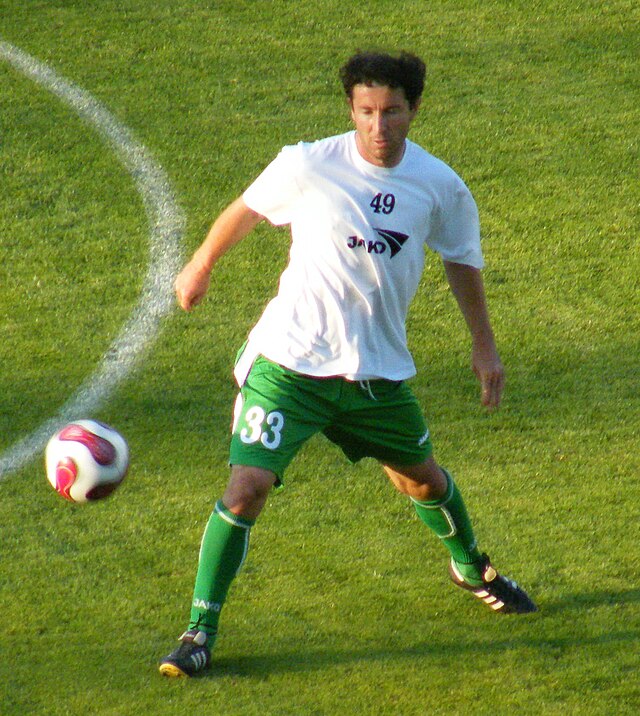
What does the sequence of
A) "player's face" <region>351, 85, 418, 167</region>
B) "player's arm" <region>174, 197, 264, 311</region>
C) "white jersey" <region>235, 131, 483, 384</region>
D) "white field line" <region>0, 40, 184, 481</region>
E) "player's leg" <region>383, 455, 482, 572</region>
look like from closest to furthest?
"player's face" <region>351, 85, 418, 167</region>, "white jersey" <region>235, 131, 483, 384</region>, "player's arm" <region>174, 197, 264, 311</region>, "player's leg" <region>383, 455, 482, 572</region>, "white field line" <region>0, 40, 184, 481</region>

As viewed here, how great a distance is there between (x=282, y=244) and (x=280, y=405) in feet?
10.6

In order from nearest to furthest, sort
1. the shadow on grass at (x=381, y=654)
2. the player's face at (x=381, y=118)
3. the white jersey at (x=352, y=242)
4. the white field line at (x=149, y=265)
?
the player's face at (x=381, y=118), the white jersey at (x=352, y=242), the shadow on grass at (x=381, y=654), the white field line at (x=149, y=265)

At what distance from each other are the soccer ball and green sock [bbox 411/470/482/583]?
1.14 metres

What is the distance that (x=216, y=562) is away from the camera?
4418 millimetres

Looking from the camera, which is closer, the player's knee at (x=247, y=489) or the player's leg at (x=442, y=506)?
the player's knee at (x=247, y=489)

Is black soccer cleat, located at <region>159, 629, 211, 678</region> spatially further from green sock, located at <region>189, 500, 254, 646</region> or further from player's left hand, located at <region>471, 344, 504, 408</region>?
player's left hand, located at <region>471, 344, 504, 408</region>

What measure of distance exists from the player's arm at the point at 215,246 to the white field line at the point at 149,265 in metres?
1.79

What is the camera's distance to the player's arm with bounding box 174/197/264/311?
4441 millimetres

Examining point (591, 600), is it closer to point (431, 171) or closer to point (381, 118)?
point (431, 171)

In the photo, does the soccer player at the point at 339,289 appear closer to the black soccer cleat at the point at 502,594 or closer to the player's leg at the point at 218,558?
the player's leg at the point at 218,558

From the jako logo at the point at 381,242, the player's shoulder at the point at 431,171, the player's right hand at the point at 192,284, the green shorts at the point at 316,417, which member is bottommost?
the green shorts at the point at 316,417

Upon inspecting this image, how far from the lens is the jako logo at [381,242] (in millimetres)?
4336

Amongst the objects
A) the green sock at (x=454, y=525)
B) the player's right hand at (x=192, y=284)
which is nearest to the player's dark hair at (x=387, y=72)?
the player's right hand at (x=192, y=284)

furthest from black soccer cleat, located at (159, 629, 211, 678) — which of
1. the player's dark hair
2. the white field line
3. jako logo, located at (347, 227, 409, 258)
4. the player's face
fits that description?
the player's dark hair
